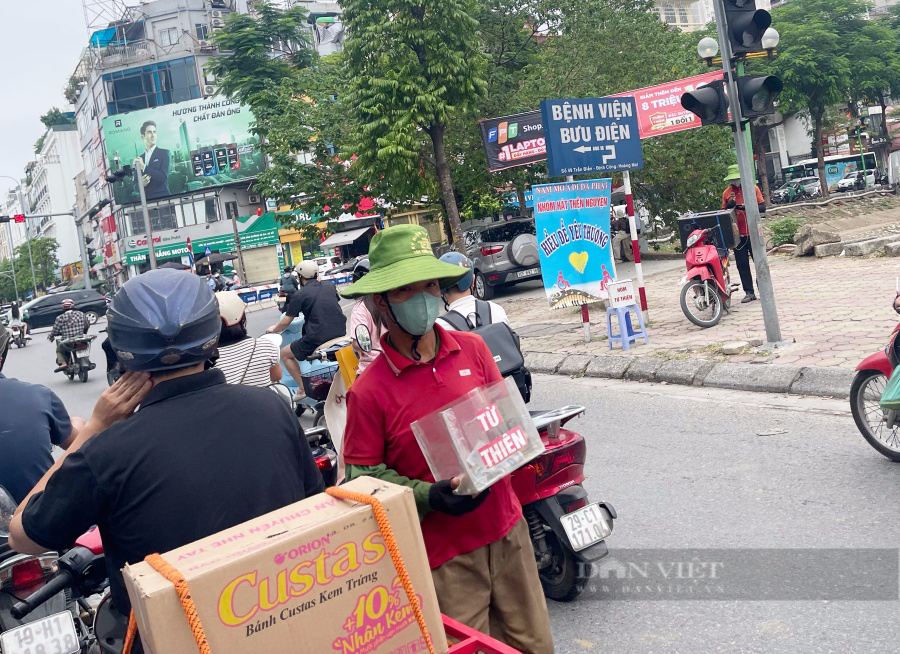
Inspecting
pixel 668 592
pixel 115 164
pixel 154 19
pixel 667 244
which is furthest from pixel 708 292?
pixel 154 19

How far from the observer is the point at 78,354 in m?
17.0

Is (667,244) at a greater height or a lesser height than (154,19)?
lesser

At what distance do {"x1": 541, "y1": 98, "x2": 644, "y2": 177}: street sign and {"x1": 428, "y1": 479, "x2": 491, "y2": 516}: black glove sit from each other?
9.02 m

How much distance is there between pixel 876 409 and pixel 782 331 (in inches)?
165

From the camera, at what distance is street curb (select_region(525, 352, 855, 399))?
781 cm

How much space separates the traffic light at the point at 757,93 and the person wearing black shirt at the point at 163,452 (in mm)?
7810

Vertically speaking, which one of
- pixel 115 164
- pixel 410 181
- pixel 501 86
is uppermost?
pixel 115 164

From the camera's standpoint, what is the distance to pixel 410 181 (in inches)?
817

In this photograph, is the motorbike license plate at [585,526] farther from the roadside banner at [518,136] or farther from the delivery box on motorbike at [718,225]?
the roadside banner at [518,136]

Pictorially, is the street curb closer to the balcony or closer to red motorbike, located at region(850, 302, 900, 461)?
red motorbike, located at region(850, 302, 900, 461)

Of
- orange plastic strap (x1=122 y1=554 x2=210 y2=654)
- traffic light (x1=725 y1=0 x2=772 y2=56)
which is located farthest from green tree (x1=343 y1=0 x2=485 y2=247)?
orange plastic strap (x1=122 y1=554 x2=210 y2=654)

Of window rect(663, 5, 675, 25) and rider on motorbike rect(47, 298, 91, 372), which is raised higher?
window rect(663, 5, 675, 25)

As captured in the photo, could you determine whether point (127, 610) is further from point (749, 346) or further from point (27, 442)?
point (749, 346)

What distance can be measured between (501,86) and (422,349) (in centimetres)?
2235
